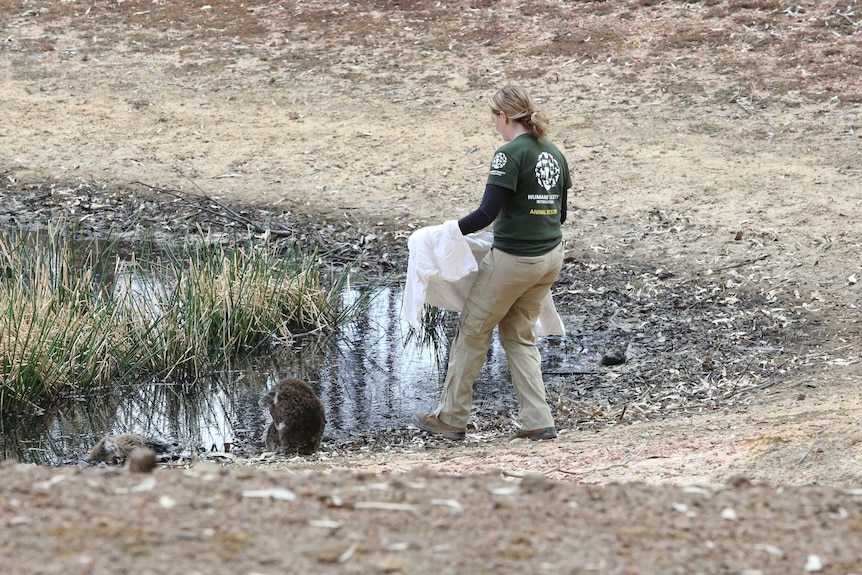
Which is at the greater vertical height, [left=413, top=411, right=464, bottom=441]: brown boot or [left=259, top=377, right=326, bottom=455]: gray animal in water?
[left=259, top=377, right=326, bottom=455]: gray animal in water

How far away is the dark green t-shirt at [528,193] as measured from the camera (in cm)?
612

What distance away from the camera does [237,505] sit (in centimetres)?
350

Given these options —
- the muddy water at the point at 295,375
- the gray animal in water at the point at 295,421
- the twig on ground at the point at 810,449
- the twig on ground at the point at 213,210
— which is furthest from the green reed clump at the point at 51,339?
the twig on ground at the point at 810,449

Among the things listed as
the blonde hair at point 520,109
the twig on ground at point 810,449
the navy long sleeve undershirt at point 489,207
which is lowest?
the twig on ground at point 810,449

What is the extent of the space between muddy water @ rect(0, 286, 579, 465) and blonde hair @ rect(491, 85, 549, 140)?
7.30ft

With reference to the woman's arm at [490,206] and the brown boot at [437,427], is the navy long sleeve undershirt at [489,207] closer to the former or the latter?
the woman's arm at [490,206]

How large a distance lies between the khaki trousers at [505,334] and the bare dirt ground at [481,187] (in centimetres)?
30

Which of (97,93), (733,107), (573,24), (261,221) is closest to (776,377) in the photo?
(261,221)

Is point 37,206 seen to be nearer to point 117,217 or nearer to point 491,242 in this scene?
point 117,217

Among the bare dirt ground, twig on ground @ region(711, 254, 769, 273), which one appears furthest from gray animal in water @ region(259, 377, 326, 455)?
twig on ground @ region(711, 254, 769, 273)

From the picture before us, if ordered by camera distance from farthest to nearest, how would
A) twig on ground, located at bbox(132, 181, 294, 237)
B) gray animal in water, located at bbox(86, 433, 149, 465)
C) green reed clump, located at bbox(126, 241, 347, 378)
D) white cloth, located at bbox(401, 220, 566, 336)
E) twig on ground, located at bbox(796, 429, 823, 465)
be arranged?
twig on ground, located at bbox(132, 181, 294, 237), green reed clump, located at bbox(126, 241, 347, 378), gray animal in water, located at bbox(86, 433, 149, 465), white cloth, located at bbox(401, 220, 566, 336), twig on ground, located at bbox(796, 429, 823, 465)

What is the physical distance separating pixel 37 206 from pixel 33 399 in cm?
592

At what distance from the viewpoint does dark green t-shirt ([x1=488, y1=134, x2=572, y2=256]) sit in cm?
612

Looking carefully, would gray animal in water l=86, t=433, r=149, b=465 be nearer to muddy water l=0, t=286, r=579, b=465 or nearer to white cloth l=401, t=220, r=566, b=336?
muddy water l=0, t=286, r=579, b=465
